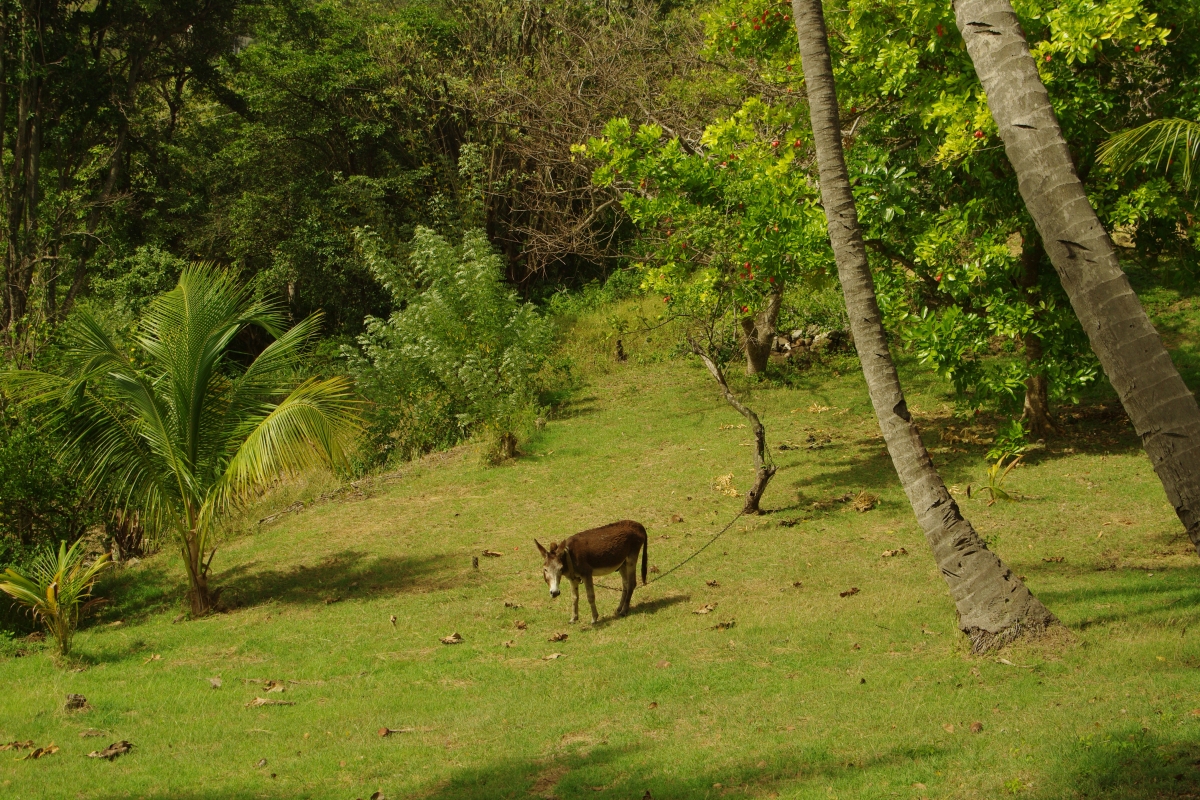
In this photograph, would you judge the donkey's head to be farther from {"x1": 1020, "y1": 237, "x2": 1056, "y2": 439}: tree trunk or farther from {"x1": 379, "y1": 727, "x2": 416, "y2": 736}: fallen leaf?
{"x1": 1020, "y1": 237, "x2": 1056, "y2": 439}: tree trunk

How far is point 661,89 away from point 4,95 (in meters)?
13.5

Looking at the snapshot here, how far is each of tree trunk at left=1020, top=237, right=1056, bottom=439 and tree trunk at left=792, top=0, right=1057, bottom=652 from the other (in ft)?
19.0

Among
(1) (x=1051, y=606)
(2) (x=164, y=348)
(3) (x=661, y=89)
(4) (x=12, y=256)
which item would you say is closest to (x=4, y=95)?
(4) (x=12, y=256)

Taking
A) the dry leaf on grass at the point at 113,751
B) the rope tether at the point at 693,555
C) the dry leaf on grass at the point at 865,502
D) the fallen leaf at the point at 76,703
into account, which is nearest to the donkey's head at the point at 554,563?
the rope tether at the point at 693,555

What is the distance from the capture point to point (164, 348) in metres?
12.8

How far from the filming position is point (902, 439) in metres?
8.58

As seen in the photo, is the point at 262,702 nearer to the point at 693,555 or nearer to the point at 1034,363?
the point at 693,555

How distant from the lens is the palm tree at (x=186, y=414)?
40.1ft

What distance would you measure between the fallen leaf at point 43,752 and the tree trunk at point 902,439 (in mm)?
7144

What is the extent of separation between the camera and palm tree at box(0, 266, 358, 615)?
12.2 m

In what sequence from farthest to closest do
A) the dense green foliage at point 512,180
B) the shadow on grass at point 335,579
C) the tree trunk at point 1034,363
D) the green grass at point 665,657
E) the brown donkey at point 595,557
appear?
the tree trunk at point 1034,363 < the dense green foliage at point 512,180 < the shadow on grass at point 335,579 < the brown donkey at point 595,557 < the green grass at point 665,657

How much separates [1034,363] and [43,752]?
12354mm

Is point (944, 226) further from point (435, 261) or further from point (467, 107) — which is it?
point (467, 107)

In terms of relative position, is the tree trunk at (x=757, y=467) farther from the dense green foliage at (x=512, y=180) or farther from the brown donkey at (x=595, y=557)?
the brown donkey at (x=595, y=557)
